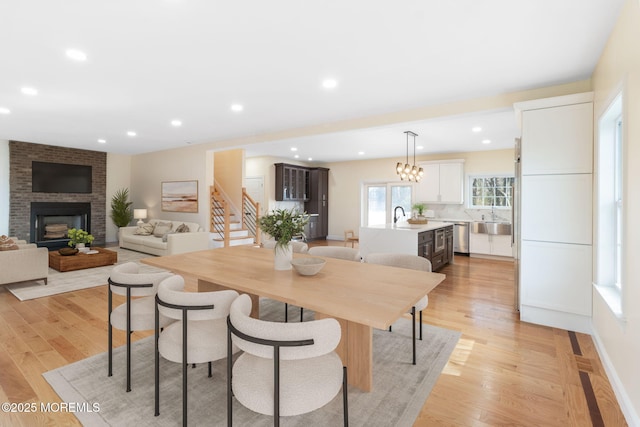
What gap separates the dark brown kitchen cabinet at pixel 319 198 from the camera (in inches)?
385

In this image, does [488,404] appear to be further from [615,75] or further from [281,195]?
[281,195]

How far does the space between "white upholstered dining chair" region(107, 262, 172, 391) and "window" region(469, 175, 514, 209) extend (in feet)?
24.4

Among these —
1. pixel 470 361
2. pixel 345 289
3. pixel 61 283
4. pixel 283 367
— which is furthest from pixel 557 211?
pixel 61 283

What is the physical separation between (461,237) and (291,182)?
4.73m

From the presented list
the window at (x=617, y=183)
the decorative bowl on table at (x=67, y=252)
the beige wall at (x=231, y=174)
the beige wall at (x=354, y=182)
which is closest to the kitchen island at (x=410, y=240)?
the beige wall at (x=354, y=182)

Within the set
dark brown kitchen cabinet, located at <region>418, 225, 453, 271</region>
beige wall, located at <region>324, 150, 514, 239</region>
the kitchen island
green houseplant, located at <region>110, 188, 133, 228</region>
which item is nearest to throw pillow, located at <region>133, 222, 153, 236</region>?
green houseplant, located at <region>110, 188, 133, 228</region>

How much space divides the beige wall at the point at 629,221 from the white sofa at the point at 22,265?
20.3 feet

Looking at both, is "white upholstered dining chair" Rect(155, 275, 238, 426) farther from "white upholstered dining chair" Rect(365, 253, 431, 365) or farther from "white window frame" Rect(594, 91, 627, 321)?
"white window frame" Rect(594, 91, 627, 321)

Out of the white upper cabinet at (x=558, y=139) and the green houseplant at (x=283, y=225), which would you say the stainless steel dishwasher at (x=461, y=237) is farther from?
the green houseplant at (x=283, y=225)

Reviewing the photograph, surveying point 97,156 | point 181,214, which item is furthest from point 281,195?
point 97,156

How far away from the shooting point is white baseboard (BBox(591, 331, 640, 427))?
1.78 m

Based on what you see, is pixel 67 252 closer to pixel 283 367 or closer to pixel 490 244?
pixel 283 367

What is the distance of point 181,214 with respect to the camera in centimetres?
795

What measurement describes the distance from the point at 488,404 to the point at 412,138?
511 centimetres
